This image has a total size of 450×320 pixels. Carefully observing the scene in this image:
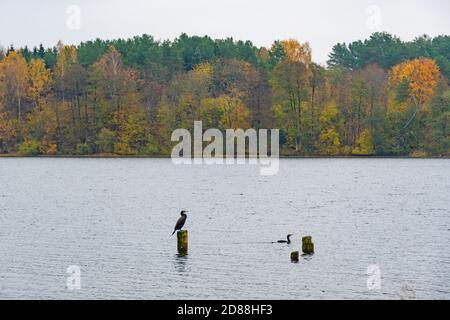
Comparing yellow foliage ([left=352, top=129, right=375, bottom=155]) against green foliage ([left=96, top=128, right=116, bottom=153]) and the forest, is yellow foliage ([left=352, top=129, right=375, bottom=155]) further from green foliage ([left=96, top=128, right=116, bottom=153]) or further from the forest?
green foliage ([left=96, top=128, right=116, bottom=153])

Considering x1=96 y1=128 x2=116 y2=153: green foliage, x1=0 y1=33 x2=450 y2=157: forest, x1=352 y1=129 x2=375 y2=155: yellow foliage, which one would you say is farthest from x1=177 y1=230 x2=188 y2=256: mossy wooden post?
x1=96 y1=128 x2=116 y2=153: green foliage

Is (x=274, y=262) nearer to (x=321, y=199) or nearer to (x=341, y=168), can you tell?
(x=321, y=199)

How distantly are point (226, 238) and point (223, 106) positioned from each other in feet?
273

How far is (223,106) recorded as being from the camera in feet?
405

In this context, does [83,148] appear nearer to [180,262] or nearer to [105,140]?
[105,140]

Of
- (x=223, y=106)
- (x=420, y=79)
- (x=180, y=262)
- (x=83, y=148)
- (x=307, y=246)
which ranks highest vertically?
(x=420, y=79)

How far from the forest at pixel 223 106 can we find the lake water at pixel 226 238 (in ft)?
126

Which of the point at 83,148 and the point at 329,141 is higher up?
the point at 329,141

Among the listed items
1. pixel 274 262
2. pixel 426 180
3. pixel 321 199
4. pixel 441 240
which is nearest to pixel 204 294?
pixel 274 262

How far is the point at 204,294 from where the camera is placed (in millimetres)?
28750

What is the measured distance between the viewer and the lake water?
29875 millimetres

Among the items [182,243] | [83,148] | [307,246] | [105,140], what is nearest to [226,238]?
[182,243]

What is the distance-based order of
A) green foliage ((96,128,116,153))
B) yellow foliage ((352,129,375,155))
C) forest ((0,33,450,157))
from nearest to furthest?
forest ((0,33,450,157)) → yellow foliage ((352,129,375,155)) → green foliage ((96,128,116,153))

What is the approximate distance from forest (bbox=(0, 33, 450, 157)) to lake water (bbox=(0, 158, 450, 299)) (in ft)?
126
